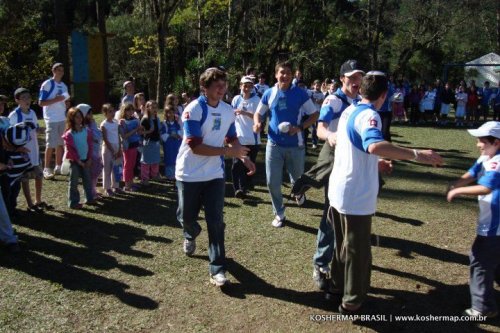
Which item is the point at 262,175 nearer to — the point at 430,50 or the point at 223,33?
the point at 223,33

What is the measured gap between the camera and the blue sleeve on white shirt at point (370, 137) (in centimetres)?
339

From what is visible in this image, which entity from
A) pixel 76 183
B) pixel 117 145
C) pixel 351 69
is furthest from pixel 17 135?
pixel 351 69

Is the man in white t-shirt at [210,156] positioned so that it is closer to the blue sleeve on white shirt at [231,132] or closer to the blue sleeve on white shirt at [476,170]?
the blue sleeve on white shirt at [231,132]

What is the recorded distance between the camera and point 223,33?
1041 inches

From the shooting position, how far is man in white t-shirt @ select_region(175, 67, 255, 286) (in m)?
4.43

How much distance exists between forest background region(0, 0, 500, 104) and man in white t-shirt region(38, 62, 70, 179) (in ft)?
25.1

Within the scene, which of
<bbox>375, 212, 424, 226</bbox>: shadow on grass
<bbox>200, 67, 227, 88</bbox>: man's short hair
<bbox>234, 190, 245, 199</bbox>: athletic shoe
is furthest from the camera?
<bbox>234, 190, 245, 199</bbox>: athletic shoe

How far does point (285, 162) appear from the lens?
6.34 meters

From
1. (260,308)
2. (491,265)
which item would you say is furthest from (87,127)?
(491,265)

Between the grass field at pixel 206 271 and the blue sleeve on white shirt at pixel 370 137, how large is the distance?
156 centimetres

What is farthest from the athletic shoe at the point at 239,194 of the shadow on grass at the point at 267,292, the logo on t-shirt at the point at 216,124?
the logo on t-shirt at the point at 216,124

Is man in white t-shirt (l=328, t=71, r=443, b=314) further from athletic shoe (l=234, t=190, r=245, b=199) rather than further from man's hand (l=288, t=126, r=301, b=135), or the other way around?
athletic shoe (l=234, t=190, r=245, b=199)

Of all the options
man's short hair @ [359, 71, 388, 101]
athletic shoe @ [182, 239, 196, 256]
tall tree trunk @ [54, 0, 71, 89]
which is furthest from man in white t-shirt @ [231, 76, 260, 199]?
tall tree trunk @ [54, 0, 71, 89]

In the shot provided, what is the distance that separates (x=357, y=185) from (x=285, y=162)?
2674 millimetres
